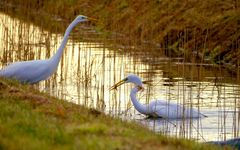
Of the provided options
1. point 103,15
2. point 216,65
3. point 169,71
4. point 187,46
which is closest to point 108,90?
point 169,71

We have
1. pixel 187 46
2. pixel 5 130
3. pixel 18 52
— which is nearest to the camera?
pixel 5 130

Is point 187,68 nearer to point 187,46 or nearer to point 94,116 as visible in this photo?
point 187,46

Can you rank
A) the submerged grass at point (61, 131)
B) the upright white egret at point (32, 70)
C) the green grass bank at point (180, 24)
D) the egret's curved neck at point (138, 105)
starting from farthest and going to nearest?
1. the green grass bank at point (180, 24)
2. the egret's curved neck at point (138, 105)
3. the upright white egret at point (32, 70)
4. the submerged grass at point (61, 131)

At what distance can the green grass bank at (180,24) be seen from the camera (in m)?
26.0

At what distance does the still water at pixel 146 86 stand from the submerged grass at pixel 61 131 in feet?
8.34

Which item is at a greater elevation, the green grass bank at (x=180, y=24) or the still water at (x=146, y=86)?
the green grass bank at (x=180, y=24)

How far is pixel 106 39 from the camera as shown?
30.2m

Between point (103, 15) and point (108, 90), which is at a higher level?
point (103, 15)

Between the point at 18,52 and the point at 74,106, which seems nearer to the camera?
the point at 74,106

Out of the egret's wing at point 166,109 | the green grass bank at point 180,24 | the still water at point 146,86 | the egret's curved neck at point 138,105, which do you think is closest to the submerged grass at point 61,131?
the still water at point 146,86

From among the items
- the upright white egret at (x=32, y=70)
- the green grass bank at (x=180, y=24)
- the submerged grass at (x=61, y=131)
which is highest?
the green grass bank at (x=180, y=24)

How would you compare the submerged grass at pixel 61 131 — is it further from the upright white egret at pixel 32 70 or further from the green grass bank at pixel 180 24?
the green grass bank at pixel 180 24

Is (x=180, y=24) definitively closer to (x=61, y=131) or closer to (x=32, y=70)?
(x=32, y=70)

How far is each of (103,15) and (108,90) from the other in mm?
17984
